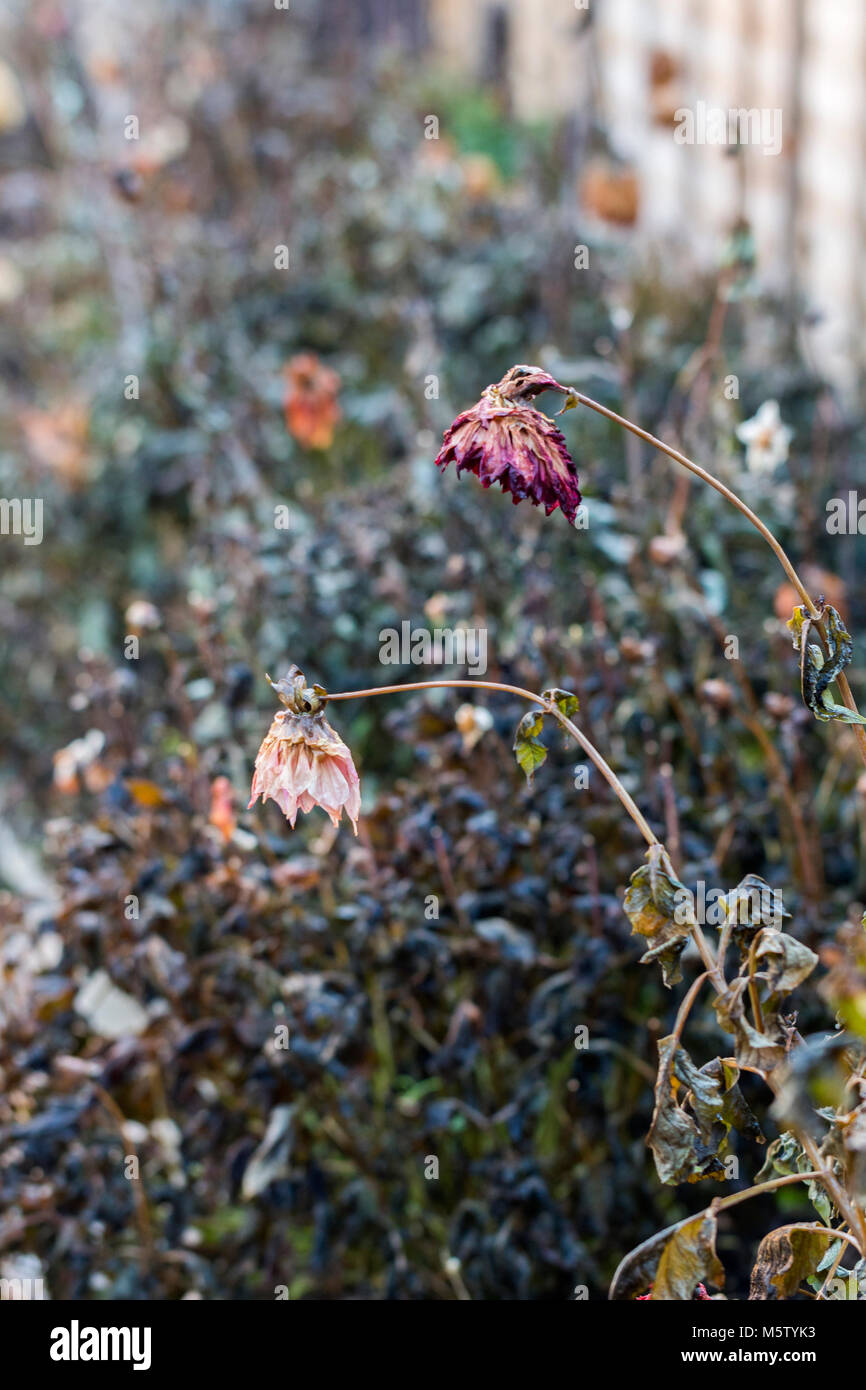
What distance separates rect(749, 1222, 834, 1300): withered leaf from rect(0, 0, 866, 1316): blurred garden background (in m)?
0.54

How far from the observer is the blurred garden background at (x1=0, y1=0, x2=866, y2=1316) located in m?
1.74

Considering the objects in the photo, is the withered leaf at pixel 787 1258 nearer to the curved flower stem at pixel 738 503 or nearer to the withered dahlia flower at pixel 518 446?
the curved flower stem at pixel 738 503

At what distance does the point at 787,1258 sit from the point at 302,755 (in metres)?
0.54

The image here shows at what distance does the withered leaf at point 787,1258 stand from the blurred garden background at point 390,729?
0.54m

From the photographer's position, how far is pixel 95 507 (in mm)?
3576

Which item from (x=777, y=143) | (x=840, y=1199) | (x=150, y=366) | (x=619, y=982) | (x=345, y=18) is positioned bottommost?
(x=840, y=1199)

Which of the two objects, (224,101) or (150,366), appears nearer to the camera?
(150,366)

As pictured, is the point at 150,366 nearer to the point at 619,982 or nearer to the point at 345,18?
the point at 619,982

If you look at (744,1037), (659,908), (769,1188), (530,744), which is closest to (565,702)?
(530,744)

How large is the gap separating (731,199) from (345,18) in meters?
2.60

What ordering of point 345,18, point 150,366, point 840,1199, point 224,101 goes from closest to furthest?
point 840,1199, point 150,366, point 224,101, point 345,18

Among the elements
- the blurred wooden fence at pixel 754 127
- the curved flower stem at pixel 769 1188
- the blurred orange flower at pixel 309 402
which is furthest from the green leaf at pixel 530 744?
the blurred orange flower at pixel 309 402
